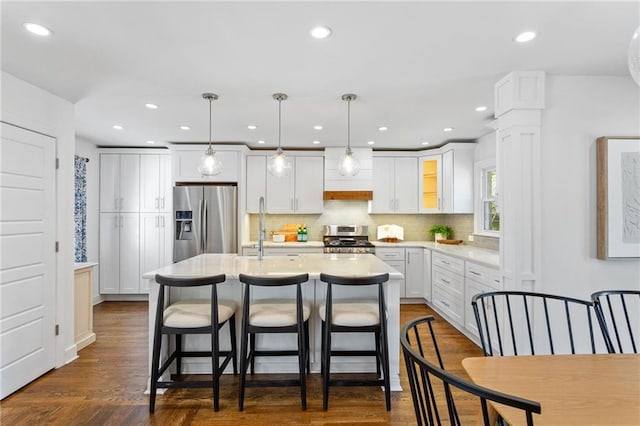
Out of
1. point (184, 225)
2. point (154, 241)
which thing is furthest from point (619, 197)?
point (154, 241)

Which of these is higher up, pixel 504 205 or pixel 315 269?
pixel 504 205

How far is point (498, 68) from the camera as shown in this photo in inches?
95.3

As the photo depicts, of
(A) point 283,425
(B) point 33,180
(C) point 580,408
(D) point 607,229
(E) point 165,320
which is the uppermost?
(B) point 33,180

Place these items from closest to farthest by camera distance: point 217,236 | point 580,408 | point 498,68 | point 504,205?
point 580,408, point 498,68, point 504,205, point 217,236

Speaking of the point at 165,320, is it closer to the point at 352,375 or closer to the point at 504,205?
the point at 352,375

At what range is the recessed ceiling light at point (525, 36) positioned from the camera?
196cm

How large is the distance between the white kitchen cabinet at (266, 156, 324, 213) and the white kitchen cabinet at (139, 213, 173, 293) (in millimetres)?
1704

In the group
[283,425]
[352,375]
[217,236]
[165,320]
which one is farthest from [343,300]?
[217,236]

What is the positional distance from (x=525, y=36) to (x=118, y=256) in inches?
218

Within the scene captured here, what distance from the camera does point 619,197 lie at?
2.47 metres

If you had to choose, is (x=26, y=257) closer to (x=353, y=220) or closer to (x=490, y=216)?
(x=353, y=220)

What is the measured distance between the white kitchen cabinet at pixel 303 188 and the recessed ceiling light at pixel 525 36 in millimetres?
3425

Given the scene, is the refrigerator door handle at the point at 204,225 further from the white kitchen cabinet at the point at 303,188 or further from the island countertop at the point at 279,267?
the island countertop at the point at 279,267

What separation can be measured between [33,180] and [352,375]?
3075 mm
